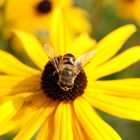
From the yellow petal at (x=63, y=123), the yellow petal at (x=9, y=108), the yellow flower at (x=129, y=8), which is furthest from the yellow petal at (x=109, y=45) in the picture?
the yellow flower at (x=129, y=8)

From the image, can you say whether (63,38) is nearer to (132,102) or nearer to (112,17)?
(132,102)

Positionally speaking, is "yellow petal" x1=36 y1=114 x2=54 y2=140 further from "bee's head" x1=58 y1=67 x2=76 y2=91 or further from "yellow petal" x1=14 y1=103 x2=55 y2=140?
"bee's head" x1=58 y1=67 x2=76 y2=91

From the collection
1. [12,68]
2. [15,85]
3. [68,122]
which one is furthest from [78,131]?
[12,68]

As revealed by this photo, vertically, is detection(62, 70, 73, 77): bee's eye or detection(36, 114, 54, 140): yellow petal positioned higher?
detection(62, 70, 73, 77): bee's eye

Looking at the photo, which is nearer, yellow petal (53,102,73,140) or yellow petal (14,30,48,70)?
yellow petal (53,102,73,140)

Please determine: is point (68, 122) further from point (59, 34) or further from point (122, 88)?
point (59, 34)

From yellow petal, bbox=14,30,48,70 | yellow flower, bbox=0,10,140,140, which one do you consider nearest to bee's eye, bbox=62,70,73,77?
yellow flower, bbox=0,10,140,140
